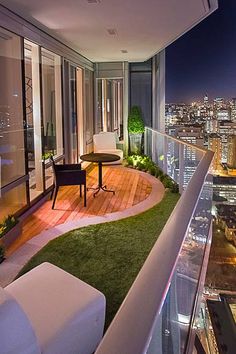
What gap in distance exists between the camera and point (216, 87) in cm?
1182

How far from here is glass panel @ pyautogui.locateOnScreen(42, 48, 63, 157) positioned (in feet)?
21.3

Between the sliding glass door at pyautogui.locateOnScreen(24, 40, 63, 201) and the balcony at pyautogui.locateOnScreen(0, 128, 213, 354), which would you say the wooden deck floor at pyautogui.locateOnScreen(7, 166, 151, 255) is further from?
the sliding glass door at pyautogui.locateOnScreen(24, 40, 63, 201)

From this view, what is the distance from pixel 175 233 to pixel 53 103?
6.16 m

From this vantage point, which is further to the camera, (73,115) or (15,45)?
(73,115)

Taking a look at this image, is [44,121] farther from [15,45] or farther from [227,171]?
[227,171]

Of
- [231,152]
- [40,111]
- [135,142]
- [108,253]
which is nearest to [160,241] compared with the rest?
[108,253]

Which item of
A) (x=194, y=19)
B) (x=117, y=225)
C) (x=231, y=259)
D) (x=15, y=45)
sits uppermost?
(x=194, y=19)

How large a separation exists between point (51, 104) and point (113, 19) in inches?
88.9

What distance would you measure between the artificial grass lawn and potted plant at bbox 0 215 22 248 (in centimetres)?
45

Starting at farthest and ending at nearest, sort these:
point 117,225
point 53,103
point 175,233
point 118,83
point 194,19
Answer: point 118,83
point 53,103
point 194,19
point 117,225
point 175,233

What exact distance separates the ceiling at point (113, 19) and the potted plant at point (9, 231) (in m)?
2.61

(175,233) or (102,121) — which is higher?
(102,121)

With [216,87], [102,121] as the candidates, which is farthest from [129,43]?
[216,87]

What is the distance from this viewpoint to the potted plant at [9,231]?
4.07 meters
